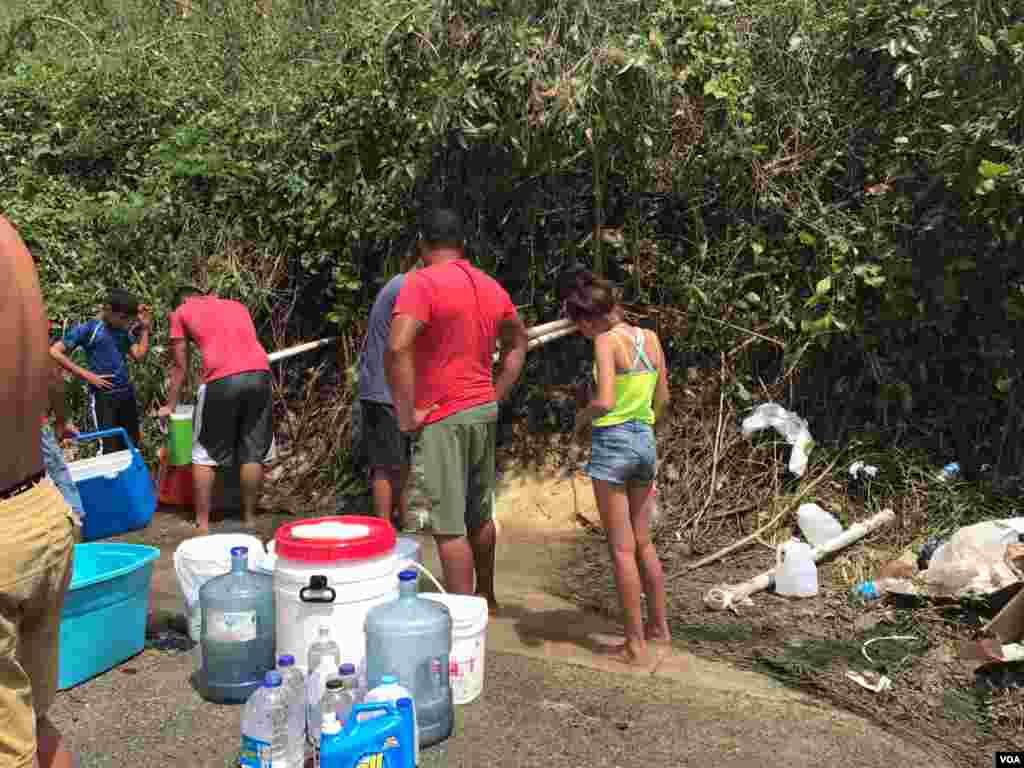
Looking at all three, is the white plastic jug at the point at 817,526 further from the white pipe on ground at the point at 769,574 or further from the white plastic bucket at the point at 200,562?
the white plastic bucket at the point at 200,562

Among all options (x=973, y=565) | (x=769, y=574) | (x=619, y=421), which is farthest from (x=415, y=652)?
(x=973, y=565)

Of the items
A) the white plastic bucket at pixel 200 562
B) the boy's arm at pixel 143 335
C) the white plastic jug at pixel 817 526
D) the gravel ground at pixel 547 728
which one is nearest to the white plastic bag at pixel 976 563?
the white plastic jug at pixel 817 526

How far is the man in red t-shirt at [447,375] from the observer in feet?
14.6

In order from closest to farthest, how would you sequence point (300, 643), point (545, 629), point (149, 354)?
point (300, 643) → point (545, 629) → point (149, 354)

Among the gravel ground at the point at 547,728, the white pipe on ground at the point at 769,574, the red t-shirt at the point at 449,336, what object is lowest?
the white pipe on ground at the point at 769,574

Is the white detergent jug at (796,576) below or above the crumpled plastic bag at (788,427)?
below

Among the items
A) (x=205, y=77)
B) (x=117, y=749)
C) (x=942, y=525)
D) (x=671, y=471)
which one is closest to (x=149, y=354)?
(x=205, y=77)

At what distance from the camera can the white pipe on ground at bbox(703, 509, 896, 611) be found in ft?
17.7

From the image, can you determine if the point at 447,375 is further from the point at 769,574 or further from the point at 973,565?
the point at 973,565

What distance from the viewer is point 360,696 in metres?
3.60

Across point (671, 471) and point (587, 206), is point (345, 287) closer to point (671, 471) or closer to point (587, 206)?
point (587, 206)

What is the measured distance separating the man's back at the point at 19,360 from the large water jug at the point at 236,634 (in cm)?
180

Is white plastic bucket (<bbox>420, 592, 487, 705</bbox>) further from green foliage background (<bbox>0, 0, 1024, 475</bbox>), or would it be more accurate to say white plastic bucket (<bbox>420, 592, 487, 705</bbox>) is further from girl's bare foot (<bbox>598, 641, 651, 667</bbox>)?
green foliage background (<bbox>0, 0, 1024, 475</bbox>)

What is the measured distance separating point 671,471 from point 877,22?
3473mm
